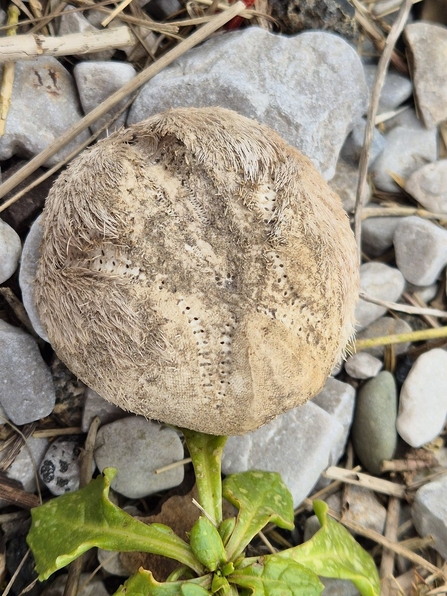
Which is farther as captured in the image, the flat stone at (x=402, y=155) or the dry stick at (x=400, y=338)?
the flat stone at (x=402, y=155)

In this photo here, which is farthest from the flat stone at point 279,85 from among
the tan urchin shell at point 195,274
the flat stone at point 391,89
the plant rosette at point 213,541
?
the plant rosette at point 213,541

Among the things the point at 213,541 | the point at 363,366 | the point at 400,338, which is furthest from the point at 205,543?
the point at 400,338

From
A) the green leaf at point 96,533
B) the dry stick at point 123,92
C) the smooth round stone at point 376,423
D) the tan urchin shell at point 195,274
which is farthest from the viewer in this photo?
the smooth round stone at point 376,423

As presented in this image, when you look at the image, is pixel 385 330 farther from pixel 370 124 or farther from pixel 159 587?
pixel 159 587

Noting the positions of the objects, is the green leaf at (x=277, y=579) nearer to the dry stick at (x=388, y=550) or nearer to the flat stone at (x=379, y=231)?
the dry stick at (x=388, y=550)

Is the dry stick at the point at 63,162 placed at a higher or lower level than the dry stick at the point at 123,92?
lower

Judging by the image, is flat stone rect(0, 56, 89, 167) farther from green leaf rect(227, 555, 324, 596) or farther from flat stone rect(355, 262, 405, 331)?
green leaf rect(227, 555, 324, 596)

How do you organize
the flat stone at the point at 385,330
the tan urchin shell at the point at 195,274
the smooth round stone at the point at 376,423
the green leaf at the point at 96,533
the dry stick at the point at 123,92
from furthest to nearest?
1. the flat stone at the point at 385,330
2. the smooth round stone at the point at 376,423
3. the dry stick at the point at 123,92
4. the green leaf at the point at 96,533
5. the tan urchin shell at the point at 195,274

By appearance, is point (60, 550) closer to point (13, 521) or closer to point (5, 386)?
point (13, 521)
